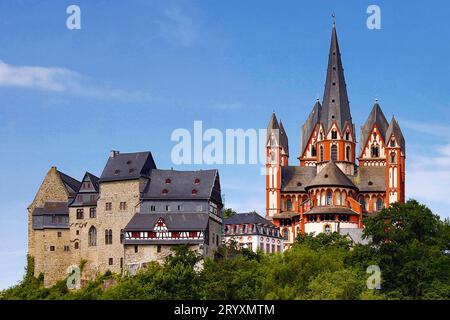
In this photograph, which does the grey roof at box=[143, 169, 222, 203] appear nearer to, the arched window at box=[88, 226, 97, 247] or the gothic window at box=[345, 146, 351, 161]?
the arched window at box=[88, 226, 97, 247]

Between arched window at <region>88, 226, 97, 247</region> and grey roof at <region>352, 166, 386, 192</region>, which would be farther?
grey roof at <region>352, 166, 386, 192</region>

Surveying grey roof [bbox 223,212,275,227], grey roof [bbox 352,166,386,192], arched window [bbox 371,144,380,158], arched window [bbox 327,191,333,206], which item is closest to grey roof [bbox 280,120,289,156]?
grey roof [bbox 352,166,386,192]

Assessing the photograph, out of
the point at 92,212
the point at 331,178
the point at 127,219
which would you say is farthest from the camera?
the point at 331,178

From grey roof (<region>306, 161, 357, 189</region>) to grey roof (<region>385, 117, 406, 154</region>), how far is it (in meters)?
9.91

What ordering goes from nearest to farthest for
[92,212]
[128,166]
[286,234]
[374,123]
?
[128,166] < [92,212] < [286,234] < [374,123]

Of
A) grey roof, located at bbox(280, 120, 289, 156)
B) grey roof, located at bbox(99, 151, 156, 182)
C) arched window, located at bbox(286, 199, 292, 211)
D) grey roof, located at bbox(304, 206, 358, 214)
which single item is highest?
grey roof, located at bbox(280, 120, 289, 156)

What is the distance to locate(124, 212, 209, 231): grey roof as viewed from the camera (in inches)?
4016

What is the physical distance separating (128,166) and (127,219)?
4.89 m

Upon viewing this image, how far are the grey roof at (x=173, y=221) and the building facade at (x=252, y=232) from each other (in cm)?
2200

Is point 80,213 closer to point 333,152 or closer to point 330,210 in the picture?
point 330,210

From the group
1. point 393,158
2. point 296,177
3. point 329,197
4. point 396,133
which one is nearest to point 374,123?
point 396,133

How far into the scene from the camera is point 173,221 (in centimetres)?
10288

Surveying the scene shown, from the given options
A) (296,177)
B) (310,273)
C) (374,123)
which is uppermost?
(374,123)

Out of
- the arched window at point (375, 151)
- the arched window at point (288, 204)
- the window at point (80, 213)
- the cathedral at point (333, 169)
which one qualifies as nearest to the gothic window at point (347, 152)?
the cathedral at point (333, 169)
